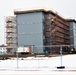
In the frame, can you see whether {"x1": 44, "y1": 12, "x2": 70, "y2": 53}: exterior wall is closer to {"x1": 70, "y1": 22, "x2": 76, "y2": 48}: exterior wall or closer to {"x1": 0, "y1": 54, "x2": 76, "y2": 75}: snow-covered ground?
{"x1": 70, "y1": 22, "x2": 76, "y2": 48}: exterior wall

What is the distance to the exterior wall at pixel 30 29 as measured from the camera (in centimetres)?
9162

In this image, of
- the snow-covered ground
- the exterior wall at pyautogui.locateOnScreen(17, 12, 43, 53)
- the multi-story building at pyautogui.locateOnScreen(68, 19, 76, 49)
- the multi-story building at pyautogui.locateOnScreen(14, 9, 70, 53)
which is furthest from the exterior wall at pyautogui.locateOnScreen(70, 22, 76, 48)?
the snow-covered ground

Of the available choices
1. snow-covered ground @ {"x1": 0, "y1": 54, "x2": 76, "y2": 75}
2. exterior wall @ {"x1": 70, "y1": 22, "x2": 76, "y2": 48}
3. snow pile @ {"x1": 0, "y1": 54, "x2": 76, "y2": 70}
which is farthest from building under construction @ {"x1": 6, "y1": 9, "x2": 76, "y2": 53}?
snow-covered ground @ {"x1": 0, "y1": 54, "x2": 76, "y2": 75}

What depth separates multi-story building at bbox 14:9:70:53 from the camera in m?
90.9

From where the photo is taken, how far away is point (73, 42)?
4633 inches

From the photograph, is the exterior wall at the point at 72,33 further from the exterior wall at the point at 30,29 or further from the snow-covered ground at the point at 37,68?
the snow-covered ground at the point at 37,68

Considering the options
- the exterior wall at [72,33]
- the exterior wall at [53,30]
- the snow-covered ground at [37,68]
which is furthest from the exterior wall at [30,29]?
the snow-covered ground at [37,68]

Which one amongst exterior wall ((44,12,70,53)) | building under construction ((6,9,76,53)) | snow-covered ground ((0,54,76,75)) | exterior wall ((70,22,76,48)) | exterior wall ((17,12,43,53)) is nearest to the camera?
snow-covered ground ((0,54,76,75))

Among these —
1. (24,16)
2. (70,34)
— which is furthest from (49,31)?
Answer: (70,34)

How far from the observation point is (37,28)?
92.6m

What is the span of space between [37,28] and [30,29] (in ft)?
9.87

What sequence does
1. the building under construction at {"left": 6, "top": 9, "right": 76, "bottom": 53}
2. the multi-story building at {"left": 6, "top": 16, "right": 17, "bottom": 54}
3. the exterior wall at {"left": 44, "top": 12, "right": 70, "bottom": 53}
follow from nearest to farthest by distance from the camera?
the exterior wall at {"left": 44, "top": 12, "right": 70, "bottom": 53} → the building under construction at {"left": 6, "top": 9, "right": 76, "bottom": 53} → the multi-story building at {"left": 6, "top": 16, "right": 17, "bottom": 54}

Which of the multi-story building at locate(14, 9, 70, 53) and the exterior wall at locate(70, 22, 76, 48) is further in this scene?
the exterior wall at locate(70, 22, 76, 48)

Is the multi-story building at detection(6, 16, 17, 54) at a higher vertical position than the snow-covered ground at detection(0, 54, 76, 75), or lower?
higher
